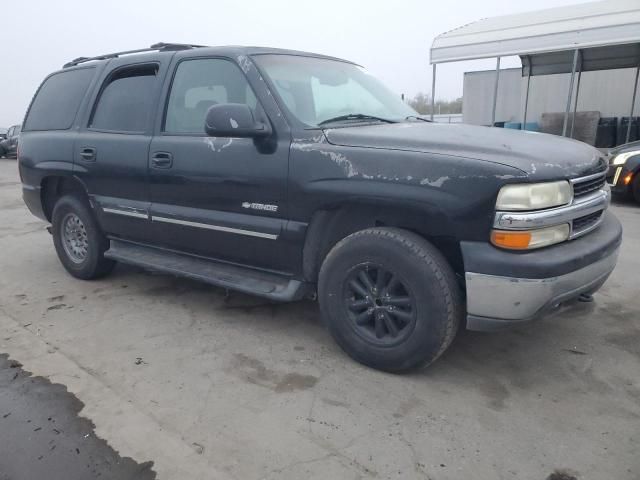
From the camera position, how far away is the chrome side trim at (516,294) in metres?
2.47

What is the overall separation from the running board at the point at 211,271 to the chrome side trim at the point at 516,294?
1132 mm

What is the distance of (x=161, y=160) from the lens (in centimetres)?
371

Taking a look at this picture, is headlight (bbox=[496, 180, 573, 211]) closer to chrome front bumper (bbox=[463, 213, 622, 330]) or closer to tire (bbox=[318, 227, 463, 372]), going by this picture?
chrome front bumper (bbox=[463, 213, 622, 330])

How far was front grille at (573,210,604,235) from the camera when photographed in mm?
2758

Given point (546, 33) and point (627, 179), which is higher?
point (546, 33)

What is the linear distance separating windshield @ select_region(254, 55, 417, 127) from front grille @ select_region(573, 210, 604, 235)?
142 centimetres

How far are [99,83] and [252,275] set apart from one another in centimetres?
224

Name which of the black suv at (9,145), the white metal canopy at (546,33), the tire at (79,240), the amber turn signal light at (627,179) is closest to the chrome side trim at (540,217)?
the tire at (79,240)

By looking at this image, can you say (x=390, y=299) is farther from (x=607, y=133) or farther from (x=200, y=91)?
(x=607, y=133)

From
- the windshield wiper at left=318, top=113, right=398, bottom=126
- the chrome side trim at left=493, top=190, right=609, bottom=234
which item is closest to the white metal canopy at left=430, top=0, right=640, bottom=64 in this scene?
the windshield wiper at left=318, top=113, right=398, bottom=126

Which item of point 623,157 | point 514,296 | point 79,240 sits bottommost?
point 79,240

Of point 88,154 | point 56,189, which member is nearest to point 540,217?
point 88,154

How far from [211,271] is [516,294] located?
6.79 feet

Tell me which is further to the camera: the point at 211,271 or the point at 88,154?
the point at 88,154
